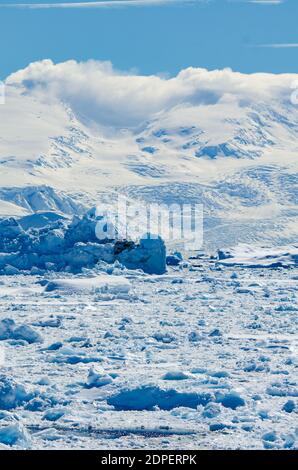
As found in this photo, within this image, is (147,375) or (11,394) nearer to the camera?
(11,394)

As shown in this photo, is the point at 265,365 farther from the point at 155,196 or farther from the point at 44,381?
the point at 155,196

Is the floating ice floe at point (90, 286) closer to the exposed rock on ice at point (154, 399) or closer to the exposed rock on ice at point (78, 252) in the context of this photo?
the exposed rock on ice at point (78, 252)

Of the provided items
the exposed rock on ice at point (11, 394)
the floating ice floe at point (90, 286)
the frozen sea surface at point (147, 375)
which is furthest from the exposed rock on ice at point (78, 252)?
the exposed rock on ice at point (11, 394)

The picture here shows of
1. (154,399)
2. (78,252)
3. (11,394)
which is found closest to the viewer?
(11,394)

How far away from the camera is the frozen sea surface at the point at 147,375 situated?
9.33 m

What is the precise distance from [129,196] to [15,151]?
24.2 m

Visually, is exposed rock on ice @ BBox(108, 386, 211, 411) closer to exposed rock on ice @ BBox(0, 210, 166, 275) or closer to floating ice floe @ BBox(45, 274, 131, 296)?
floating ice floe @ BBox(45, 274, 131, 296)

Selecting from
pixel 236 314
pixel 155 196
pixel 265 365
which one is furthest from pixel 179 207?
pixel 265 365

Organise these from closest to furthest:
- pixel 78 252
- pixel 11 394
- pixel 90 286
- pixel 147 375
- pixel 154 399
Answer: pixel 11 394 < pixel 154 399 < pixel 147 375 < pixel 90 286 < pixel 78 252

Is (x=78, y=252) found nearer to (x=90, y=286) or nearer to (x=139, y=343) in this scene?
(x=90, y=286)

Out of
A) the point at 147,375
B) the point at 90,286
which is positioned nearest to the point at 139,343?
the point at 147,375

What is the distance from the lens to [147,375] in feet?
39.5

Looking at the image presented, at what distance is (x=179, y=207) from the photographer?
105 metres

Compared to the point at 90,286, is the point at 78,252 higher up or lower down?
higher up
